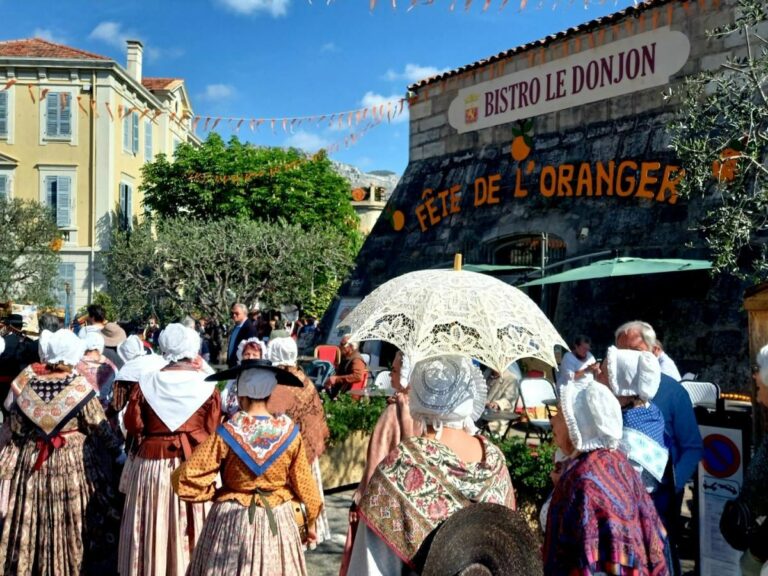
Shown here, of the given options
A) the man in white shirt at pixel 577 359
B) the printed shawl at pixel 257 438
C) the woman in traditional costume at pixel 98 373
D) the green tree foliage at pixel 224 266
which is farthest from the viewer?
the green tree foliage at pixel 224 266

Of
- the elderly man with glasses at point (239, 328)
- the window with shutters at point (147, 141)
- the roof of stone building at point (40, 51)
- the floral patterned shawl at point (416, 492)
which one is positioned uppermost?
the roof of stone building at point (40, 51)

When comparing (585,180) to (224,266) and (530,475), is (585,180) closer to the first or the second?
(530,475)

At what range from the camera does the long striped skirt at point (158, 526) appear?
193 inches

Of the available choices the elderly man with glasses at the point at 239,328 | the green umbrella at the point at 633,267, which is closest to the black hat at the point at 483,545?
the green umbrella at the point at 633,267

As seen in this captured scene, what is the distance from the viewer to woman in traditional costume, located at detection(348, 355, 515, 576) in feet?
9.86

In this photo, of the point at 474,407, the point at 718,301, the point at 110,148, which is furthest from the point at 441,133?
the point at 110,148

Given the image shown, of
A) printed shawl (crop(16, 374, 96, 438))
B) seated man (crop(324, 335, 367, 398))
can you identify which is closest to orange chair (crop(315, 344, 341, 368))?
seated man (crop(324, 335, 367, 398))

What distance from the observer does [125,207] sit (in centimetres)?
3303

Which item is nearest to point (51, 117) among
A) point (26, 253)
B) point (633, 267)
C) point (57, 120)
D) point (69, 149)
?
point (57, 120)

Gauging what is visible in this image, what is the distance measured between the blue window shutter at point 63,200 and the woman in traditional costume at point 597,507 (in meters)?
31.4

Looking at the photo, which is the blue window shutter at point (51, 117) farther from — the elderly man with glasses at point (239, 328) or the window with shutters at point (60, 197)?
the elderly man with glasses at point (239, 328)

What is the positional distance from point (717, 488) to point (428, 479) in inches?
96.3

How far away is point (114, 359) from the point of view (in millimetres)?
8359

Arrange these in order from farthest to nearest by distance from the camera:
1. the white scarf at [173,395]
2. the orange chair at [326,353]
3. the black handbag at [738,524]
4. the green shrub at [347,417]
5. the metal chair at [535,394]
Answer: the orange chair at [326,353] → the metal chair at [535,394] → the green shrub at [347,417] → the white scarf at [173,395] → the black handbag at [738,524]
